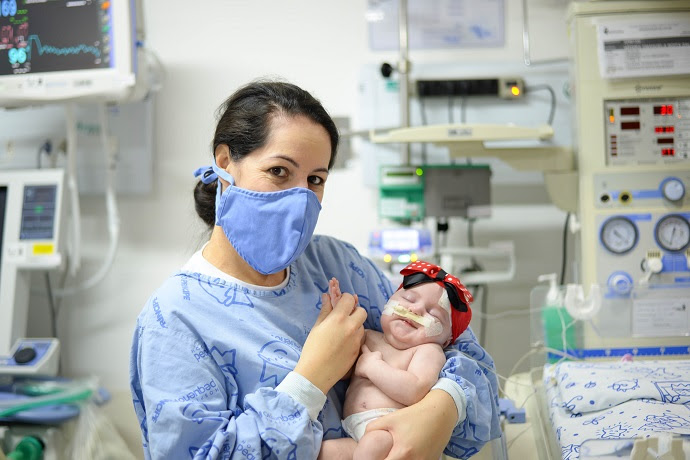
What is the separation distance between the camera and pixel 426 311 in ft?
4.92

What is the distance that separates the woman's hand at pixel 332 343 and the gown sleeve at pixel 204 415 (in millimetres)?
70

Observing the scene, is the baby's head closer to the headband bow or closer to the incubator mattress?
the headband bow

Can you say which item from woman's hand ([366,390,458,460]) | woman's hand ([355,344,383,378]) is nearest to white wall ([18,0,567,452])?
woman's hand ([355,344,383,378])

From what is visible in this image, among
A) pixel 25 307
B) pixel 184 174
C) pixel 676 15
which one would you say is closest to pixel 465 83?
pixel 676 15

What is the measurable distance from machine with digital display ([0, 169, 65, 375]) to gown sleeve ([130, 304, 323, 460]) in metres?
1.51

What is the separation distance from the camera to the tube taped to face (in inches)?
57.9

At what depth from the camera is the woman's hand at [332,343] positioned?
124cm

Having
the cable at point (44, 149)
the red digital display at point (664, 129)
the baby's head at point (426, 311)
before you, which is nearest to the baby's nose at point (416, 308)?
the baby's head at point (426, 311)

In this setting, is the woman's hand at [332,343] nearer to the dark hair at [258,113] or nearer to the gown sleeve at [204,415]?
the gown sleeve at [204,415]

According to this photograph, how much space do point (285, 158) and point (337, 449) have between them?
1.75ft

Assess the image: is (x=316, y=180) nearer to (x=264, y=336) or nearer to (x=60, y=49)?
(x=264, y=336)

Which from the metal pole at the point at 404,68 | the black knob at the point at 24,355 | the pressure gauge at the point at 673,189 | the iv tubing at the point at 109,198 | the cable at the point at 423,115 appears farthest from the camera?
the cable at the point at 423,115

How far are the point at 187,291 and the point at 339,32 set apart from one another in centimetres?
201

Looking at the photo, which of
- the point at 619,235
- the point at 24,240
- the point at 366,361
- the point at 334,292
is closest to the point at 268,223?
the point at 334,292
